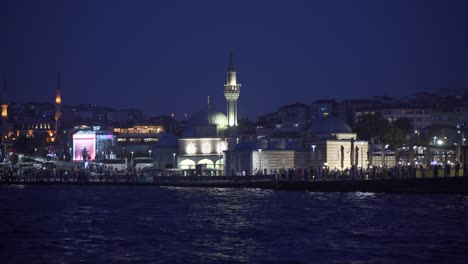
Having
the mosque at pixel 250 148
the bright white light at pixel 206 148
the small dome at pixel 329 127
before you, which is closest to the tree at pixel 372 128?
the mosque at pixel 250 148

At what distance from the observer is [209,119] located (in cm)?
10294

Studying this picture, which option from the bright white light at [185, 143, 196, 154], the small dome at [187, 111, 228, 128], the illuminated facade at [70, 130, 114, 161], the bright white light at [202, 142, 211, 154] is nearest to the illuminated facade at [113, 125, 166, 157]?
the illuminated facade at [70, 130, 114, 161]

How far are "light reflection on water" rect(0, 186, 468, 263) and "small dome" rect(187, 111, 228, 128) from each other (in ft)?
143

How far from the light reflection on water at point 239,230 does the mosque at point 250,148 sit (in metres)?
30.8

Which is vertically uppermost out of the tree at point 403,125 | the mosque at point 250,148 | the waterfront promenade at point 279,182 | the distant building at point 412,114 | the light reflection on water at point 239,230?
the distant building at point 412,114

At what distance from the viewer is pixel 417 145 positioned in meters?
106

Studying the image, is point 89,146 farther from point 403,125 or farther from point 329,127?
point 329,127

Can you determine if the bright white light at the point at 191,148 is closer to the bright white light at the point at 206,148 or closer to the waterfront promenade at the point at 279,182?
the bright white light at the point at 206,148

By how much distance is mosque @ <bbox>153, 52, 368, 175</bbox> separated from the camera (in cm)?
9012

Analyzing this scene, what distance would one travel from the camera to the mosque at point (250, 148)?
90125 millimetres

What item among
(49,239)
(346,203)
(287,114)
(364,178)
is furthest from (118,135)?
(49,239)

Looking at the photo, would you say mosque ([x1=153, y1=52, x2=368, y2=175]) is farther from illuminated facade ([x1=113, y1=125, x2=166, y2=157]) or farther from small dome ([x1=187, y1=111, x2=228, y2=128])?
illuminated facade ([x1=113, y1=125, x2=166, y2=157])

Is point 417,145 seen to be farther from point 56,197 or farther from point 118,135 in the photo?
point 118,135

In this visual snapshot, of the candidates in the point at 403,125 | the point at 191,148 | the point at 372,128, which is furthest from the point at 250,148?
the point at 403,125
